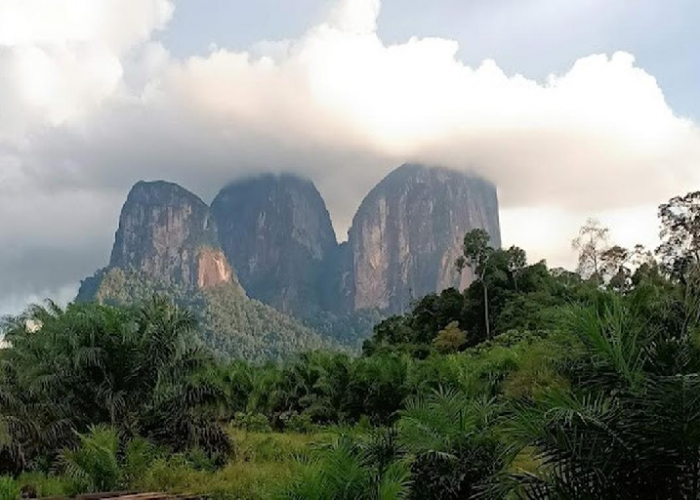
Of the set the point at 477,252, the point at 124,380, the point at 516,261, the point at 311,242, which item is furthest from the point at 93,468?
the point at 311,242

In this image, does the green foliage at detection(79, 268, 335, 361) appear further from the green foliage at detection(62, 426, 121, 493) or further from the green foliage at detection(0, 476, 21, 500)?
the green foliage at detection(0, 476, 21, 500)

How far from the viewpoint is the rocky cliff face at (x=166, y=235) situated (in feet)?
340

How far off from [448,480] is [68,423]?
9207 millimetres

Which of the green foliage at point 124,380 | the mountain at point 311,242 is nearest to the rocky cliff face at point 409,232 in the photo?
the mountain at point 311,242

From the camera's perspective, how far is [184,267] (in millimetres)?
103562

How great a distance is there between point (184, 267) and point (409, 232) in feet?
117

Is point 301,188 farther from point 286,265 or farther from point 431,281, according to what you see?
point 431,281

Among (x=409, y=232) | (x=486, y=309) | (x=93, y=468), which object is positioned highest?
(x=409, y=232)

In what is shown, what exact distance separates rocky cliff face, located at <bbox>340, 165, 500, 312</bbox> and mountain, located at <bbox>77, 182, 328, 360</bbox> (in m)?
23.7

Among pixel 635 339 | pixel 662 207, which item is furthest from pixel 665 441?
pixel 662 207

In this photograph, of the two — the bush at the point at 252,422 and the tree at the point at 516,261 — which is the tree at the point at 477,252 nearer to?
the tree at the point at 516,261

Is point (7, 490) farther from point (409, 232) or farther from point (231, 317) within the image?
point (409, 232)

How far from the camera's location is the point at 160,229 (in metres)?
106

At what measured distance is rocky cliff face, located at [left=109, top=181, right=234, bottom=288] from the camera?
104m
